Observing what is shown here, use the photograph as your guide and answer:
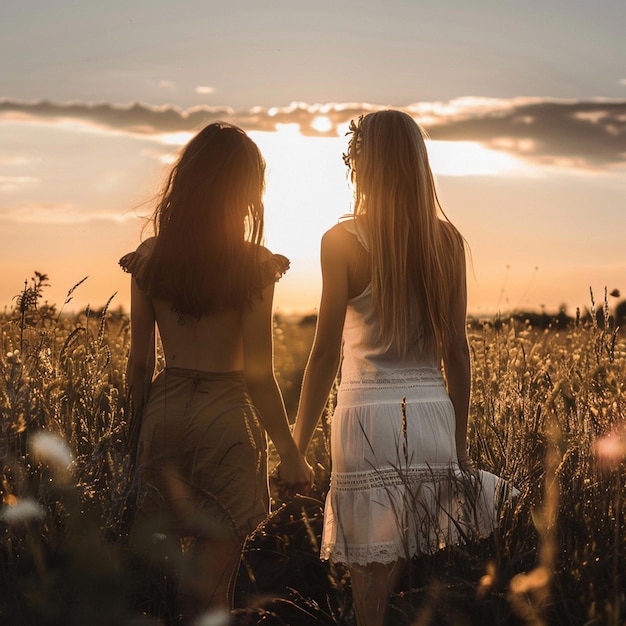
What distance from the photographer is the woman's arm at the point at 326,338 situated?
3342 mm

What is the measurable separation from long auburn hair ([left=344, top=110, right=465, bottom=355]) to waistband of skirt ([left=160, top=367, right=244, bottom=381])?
22.3 inches

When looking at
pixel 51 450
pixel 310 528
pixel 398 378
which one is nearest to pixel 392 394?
pixel 398 378

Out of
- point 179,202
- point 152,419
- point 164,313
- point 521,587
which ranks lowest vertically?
point 521,587

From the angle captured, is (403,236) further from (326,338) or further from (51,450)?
(51,450)

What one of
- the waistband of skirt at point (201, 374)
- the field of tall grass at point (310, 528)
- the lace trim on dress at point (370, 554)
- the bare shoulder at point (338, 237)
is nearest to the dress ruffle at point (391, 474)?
the lace trim on dress at point (370, 554)

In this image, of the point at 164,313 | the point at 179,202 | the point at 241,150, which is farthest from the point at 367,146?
the point at 164,313

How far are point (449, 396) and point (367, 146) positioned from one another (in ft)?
3.39

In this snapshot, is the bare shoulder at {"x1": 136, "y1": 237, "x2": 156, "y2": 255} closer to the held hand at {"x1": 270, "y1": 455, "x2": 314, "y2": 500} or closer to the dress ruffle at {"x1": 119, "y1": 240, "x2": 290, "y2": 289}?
the dress ruffle at {"x1": 119, "y1": 240, "x2": 290, "y2": 289}

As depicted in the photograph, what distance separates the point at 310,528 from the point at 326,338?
715mm

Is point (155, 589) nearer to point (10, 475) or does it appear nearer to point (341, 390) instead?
point (10, 475)

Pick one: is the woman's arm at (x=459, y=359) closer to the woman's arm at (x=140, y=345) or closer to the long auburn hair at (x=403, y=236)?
the long auburn hair at (x=403, y=236)

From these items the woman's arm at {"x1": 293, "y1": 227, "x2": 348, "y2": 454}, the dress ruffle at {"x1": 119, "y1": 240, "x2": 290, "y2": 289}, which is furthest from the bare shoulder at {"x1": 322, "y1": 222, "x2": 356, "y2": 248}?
the dress ruffle at {"x1": 119, "y1": 240, "x2": 290, "y2": 289}

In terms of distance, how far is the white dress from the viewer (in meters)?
3.23

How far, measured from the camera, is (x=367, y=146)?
11.2ft
